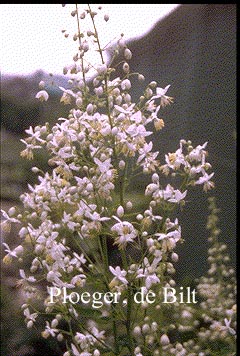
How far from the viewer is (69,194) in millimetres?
1139

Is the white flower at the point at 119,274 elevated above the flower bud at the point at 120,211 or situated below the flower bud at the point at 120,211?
below

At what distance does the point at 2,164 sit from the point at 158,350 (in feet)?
2.97

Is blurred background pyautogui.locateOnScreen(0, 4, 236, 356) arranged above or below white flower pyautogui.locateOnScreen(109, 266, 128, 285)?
above

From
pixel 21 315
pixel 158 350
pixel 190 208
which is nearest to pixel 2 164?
pixel 21 315

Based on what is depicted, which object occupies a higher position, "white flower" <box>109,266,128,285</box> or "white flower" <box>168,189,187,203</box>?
"white flower" <box>168,189,187,203</box>

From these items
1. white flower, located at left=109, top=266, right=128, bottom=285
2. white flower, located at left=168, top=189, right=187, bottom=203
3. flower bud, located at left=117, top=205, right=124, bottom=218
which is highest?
white flower, located at left=168, top=189, right=187, bottom=203

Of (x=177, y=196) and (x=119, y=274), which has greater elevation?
(x=177, y=196)

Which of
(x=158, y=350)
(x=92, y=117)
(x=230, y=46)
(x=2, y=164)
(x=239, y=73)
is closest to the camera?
(x=92, y=117)

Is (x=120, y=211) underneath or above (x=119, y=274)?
above

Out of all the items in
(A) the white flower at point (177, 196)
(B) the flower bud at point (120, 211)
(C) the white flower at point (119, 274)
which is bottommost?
(C) the white flower at point (119, 274)

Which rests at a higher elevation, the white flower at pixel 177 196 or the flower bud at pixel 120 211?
the white flower at pixel 177 196

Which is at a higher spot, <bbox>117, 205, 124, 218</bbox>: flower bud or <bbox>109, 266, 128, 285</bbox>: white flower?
<bbox>117, 205, 124, 218</bbox>: flower bud

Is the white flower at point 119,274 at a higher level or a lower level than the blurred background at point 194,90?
lower

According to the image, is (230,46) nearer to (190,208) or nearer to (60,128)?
(190,208)
